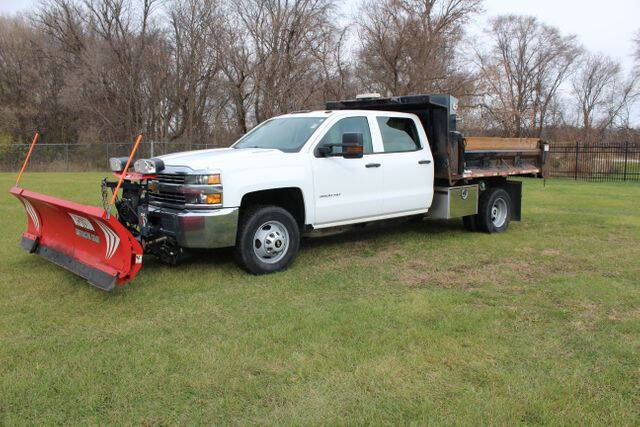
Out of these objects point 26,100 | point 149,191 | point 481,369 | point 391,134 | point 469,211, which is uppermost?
point 26,100

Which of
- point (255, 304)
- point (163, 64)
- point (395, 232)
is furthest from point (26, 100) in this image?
point (255, 304)

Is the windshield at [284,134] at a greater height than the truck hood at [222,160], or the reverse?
the windshield at [284,134]

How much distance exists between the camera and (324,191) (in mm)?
6730

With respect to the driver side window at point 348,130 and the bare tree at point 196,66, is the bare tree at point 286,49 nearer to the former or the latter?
the bare tree at point 196,66

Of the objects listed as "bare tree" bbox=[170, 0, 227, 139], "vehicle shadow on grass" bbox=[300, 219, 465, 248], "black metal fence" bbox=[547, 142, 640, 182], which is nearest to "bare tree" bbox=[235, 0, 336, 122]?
"bare tree" bbox=[170, 0, 227, 139]

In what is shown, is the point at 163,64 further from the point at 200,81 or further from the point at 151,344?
the point at 151,344

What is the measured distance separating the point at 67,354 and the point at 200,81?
33.8 m

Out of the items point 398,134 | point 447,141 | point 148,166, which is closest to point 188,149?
point 447,141

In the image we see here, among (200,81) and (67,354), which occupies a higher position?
(200,81)

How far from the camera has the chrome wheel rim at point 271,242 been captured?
6.23 meters

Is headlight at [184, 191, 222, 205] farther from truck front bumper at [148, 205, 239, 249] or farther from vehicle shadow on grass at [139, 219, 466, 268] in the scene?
→ vehicle shadow on grass at [139, 219, 466, 268]

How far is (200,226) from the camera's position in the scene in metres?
5.63

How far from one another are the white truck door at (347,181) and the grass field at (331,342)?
64 cm

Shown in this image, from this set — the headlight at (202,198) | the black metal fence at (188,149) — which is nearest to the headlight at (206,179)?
the headlight at (202,198)
